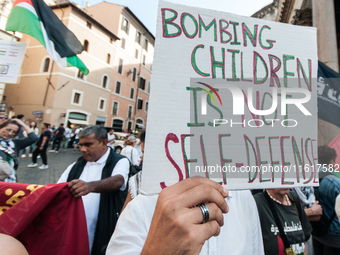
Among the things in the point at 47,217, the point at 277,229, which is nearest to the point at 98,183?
the point at 47,217

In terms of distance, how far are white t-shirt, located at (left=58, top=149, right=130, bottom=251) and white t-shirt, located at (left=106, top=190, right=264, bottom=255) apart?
1112 millimetres

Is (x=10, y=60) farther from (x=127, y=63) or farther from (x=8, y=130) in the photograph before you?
(x=127, y=63)

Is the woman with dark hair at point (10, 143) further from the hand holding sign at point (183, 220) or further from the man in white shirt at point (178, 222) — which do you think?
the hand holding sign at point (183, 220)

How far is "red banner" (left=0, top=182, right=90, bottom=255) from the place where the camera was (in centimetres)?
146

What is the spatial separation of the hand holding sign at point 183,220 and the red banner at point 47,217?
1.18 meters

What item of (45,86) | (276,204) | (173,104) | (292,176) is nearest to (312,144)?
(292,176)

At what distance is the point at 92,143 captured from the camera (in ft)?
7.23

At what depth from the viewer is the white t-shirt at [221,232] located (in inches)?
32.9

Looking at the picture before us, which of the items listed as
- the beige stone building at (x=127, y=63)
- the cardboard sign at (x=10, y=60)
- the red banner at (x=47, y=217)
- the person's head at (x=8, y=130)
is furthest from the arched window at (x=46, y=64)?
the red banner at (x=47, y=217)

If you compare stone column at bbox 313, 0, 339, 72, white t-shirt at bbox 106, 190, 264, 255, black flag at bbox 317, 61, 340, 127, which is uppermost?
stone column at bbox 313, 0, 339, 72

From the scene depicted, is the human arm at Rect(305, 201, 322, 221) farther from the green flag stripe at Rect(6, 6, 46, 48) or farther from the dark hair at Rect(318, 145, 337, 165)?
the green flag stripe at Rect(6, 6, 46, 48)

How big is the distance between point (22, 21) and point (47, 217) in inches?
116

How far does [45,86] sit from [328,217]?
21.6 metres

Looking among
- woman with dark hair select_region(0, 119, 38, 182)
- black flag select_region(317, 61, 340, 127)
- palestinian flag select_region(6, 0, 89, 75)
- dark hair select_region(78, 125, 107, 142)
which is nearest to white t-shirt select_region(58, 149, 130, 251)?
dark hair select_region(78, 125, 107, 142)
